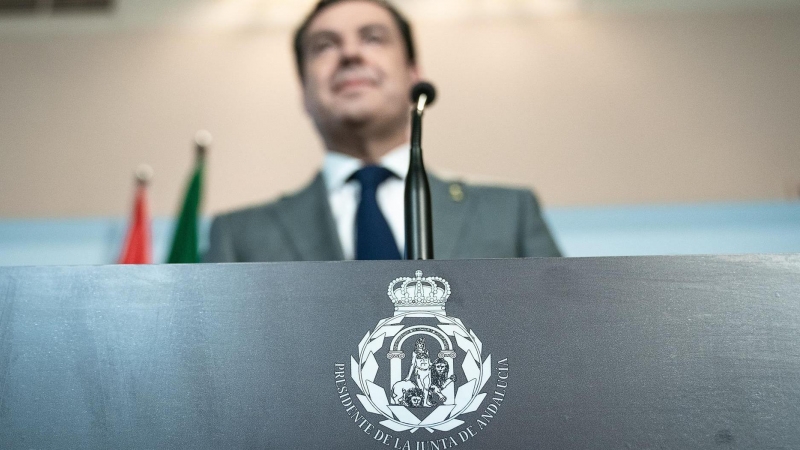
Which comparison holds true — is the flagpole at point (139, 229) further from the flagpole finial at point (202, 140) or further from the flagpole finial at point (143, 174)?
the flagpole finial at point (202, 140)

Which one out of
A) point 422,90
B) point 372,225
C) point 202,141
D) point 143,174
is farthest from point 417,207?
point 143,174

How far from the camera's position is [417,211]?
0.62 metres

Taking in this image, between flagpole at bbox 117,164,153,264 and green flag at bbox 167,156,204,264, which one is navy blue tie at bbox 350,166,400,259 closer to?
green flag at bbox 167,156,204,264

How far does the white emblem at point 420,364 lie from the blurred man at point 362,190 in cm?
61

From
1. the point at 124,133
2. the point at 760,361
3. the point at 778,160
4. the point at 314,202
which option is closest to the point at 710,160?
the point at 778,160

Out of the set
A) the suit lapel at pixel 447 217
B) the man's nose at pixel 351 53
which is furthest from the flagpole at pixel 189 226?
the suit lapel at pixel 447 217

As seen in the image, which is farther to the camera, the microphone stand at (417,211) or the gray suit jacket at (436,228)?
the gray suit jacket at (436,228)

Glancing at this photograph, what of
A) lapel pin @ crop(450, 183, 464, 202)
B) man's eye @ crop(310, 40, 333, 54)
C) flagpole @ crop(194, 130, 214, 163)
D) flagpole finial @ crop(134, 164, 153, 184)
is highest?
flagpole @ crop(194, 130, 214, 163)

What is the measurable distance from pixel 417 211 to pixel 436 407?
203mm

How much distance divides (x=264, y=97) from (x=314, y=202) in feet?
4.98

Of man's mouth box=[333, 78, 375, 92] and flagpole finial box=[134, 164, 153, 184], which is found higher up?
flagpole finial box=[134, 164, 153, 184]

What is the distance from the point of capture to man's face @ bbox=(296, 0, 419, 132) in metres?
1.39

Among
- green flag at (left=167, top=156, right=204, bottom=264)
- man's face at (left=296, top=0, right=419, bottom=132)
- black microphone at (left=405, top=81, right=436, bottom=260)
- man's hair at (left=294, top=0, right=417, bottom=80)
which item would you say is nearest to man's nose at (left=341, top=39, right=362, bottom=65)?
man's face at (left=296, top=0, right=419, bottom=132)

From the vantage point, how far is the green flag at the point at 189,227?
1.88 m
